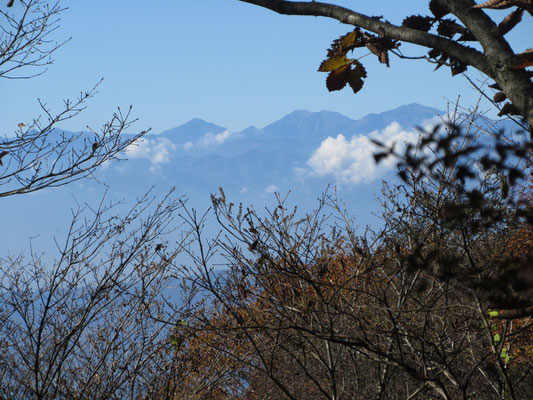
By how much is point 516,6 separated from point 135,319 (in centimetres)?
695

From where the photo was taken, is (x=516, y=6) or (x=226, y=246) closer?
(x=516, y=6)

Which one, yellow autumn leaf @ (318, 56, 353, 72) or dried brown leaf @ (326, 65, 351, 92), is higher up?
yellow autumn leaf @ (318, 56, 353, 72)

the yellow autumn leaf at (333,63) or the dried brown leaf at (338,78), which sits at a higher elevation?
the yellow autumn leaf at (333,63)

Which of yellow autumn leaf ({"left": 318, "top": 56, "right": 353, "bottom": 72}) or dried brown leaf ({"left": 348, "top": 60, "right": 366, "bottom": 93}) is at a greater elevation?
yellow autumn leaf ({"left": 318, "top": 56, "right": 353, "bottom": 72})

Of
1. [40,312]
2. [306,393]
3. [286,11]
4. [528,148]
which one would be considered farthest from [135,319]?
[306,393]

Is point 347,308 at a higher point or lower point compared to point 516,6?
lower

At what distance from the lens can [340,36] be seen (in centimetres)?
196

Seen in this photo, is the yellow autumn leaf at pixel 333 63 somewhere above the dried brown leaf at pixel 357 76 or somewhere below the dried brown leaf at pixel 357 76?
above

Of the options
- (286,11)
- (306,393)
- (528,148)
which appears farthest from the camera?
(306,393)

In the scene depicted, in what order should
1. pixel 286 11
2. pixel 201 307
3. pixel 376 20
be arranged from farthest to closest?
pixel 201 307 < pixel 286 11 < pixel 376 20

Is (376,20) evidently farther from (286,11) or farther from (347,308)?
(347,308)

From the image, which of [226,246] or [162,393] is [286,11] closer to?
[226,246]

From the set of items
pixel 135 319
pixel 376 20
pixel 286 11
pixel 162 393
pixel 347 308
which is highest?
pixel 286 11

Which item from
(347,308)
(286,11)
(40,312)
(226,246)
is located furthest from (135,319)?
(286,11)
